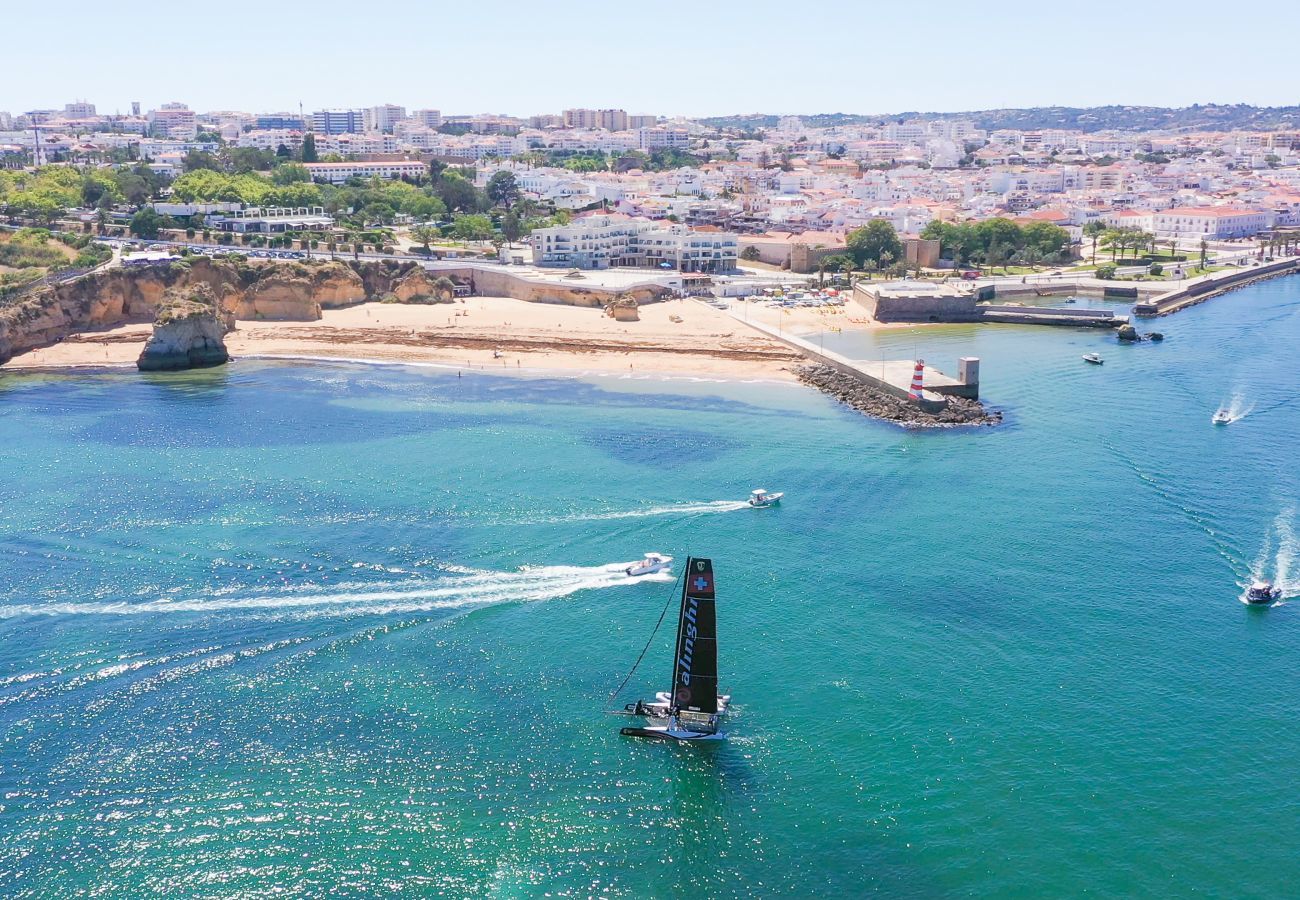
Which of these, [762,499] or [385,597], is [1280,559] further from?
[385,597]

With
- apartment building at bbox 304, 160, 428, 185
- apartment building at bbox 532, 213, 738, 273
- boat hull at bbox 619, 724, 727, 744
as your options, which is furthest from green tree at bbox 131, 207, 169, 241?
boat hull at bbox 619, 724, 727, 744

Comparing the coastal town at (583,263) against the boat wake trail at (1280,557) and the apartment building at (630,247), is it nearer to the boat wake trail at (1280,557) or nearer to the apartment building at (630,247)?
the apartment building at (630,247)

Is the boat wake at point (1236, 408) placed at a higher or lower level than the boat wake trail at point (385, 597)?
higher

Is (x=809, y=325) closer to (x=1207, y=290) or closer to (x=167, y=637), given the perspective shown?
(x=1207, y=290)

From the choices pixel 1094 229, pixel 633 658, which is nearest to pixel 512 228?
pixel 1094 229

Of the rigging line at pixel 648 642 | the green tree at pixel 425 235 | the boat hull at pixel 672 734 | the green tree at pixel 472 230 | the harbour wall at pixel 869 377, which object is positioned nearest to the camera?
the boat hull at pixel 672 734

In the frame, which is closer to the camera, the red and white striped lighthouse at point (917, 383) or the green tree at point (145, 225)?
the red and white striped lighthouse at point (917, 383)

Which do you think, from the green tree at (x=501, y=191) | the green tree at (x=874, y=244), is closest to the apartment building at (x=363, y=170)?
the green tree at (x=501, y=191)
